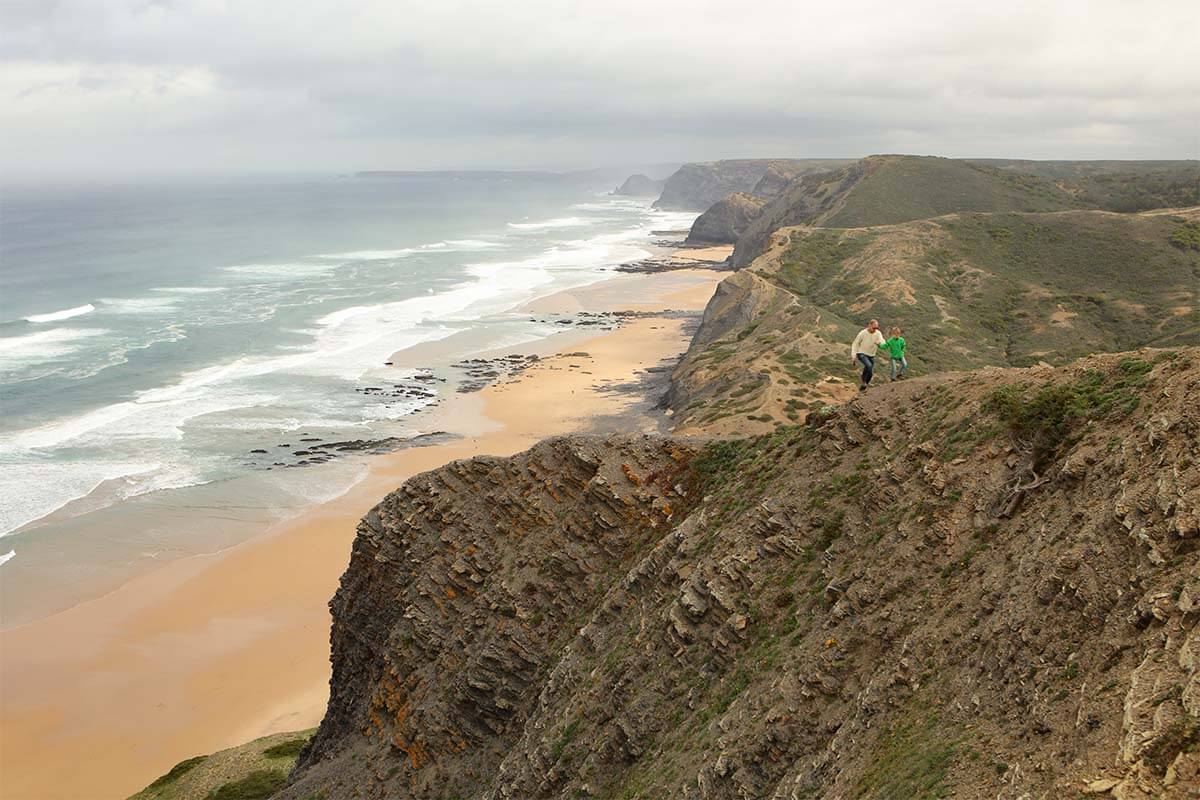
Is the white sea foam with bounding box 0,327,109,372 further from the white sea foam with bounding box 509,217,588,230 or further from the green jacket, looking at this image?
the white sea foam with bounding box 509,217,588,230

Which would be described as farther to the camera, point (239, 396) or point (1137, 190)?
point (1137, 190)

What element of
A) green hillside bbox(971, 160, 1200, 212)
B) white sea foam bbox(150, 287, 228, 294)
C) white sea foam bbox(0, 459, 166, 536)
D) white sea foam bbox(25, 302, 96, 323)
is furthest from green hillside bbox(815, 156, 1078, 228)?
white sea foam bbox(25, 302, 96, 323)

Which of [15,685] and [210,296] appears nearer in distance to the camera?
[15,685]

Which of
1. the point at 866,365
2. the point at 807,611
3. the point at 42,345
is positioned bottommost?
the point at 807,611

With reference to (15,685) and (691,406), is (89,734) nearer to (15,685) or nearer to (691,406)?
(15,685)

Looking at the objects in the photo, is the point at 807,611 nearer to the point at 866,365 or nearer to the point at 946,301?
the point at 866,365

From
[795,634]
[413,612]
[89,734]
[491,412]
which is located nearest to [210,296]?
[491,412]

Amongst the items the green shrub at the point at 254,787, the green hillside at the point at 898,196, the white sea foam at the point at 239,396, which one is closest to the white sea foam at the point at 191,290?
the white sea foam at the point at 239,396

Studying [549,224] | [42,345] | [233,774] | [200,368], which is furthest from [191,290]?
[549,224]
